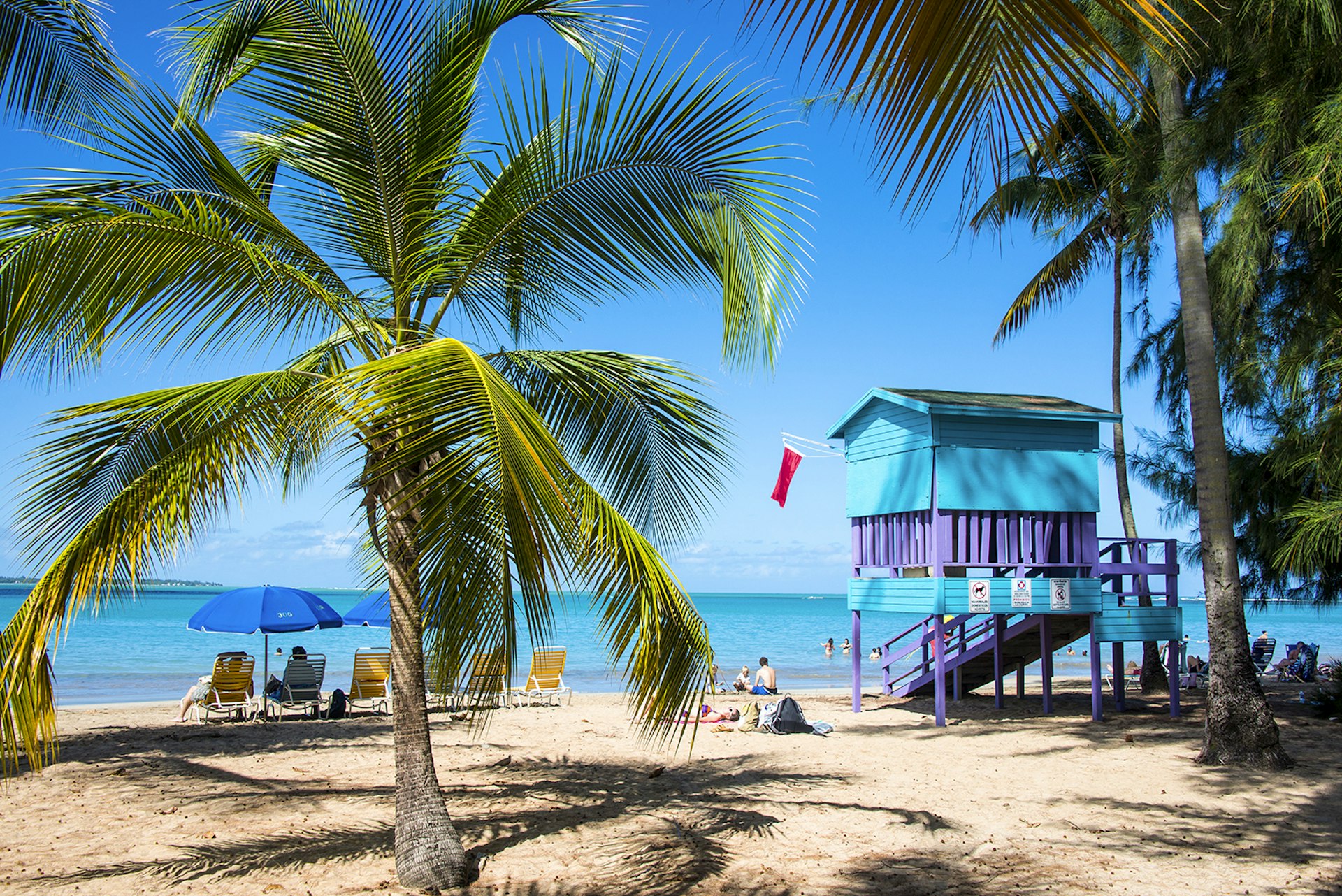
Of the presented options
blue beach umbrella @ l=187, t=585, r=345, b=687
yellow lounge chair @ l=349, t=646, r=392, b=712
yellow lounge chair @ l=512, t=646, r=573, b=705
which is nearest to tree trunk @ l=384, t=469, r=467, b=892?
blue beach umbrella @ l=187, t=585, r=345, b=687

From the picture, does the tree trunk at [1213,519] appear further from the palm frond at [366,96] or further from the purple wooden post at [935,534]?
the palm frond at [366,96]

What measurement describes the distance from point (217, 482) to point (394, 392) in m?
2.37

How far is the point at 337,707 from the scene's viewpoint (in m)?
14.6

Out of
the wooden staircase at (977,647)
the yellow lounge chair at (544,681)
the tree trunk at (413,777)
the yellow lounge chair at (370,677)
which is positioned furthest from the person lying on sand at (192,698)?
the wooden staircase at (977,647)

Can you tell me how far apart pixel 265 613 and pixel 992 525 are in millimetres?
10824

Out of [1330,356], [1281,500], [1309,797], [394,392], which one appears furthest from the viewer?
[1281,500]

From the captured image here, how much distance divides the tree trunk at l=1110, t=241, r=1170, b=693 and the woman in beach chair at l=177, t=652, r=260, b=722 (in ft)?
49.6

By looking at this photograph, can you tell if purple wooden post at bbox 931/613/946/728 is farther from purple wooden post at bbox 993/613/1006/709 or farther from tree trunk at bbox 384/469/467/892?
tree trunk at bbox 384/469/467/892

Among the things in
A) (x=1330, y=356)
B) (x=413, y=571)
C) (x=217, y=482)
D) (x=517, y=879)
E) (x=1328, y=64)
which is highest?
(x=1328, y=64)

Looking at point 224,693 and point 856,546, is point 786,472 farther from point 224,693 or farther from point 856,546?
point 224,693

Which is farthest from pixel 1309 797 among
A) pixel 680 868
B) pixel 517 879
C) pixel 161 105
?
pixel 161 105

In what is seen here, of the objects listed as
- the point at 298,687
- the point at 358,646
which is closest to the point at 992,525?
the point at 298,687

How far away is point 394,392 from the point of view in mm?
3861

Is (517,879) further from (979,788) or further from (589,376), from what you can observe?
(979,788)
